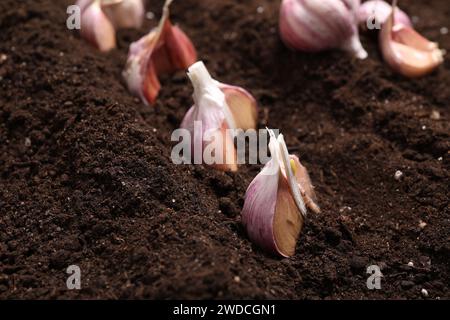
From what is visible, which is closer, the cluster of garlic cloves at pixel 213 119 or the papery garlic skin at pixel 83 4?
the cluster of garlic cloves at pixel 213 119

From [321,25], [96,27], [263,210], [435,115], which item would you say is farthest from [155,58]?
[435,115]

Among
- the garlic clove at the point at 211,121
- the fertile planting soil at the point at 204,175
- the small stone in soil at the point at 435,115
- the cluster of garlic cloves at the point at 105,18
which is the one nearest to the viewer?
the fertile planting soil at the point at 204,175

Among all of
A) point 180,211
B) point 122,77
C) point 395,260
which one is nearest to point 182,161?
point 180,211

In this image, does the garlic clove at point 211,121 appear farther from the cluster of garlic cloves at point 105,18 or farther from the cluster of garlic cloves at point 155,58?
the cluster of garlic cloves at point 105,18

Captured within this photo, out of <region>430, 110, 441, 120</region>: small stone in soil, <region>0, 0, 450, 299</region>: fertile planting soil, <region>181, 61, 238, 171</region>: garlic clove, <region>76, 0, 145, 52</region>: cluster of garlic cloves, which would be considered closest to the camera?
<region>0, 0, 450, 299</region>: fertile planting soil

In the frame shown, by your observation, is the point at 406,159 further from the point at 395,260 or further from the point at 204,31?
the point at 204,31

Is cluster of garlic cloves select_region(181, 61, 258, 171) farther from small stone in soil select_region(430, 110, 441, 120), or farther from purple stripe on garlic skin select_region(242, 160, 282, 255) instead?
small stone in soil select_region(430, 110, 441, 120)

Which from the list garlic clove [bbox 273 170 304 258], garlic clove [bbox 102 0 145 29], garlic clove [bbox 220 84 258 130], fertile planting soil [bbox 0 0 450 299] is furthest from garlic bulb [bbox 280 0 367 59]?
garlic clove [bbox 273 170 304 258]

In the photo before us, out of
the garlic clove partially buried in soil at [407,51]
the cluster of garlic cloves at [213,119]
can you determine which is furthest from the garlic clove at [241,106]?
the garlic clove partially buried in soil at [407,51]
